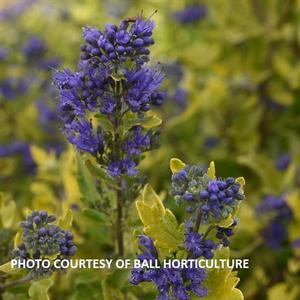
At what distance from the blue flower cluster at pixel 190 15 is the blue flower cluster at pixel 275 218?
1.04 m

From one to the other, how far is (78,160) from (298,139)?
1154mm

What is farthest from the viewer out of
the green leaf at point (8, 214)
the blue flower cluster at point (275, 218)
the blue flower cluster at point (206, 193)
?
the blue flower cluster at point (275, 218)

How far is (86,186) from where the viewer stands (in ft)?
4.11

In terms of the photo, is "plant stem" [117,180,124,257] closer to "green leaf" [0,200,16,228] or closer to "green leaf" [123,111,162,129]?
"green leaf" [123,111,162,129]

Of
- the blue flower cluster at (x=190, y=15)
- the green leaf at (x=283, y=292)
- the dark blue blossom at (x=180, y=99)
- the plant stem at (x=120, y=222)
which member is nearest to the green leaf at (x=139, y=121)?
the plant stem at (x=120, y=222)

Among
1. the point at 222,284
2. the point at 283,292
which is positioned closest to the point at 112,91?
the point at 222,284

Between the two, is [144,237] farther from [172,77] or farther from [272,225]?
[172,77]

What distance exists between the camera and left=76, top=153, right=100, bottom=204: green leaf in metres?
1.24

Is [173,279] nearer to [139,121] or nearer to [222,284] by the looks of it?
[222,284]

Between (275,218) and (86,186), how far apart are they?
673mm

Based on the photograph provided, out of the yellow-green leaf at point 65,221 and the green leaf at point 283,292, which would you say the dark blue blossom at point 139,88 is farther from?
the green leaf at point 283,292

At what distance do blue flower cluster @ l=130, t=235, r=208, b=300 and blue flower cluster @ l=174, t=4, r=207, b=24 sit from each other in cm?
166

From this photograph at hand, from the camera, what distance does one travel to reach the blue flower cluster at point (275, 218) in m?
1.70

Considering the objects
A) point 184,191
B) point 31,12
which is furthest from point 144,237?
point 31,12
